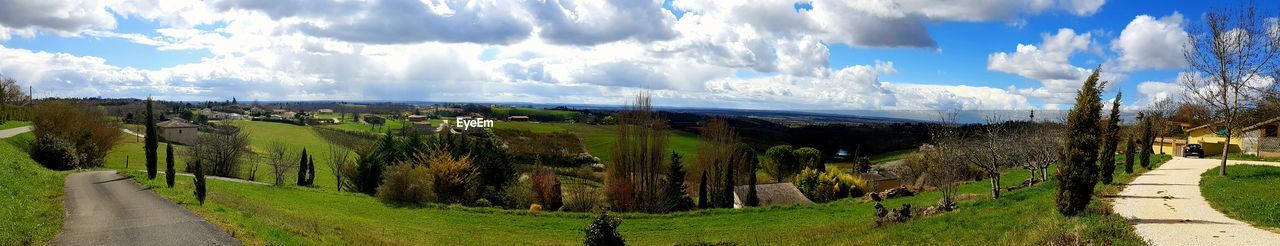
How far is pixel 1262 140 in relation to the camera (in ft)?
131

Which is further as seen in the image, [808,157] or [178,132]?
[178,132]

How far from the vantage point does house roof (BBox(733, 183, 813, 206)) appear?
41.8 metres

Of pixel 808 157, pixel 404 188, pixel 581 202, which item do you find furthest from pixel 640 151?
pixel 808 157

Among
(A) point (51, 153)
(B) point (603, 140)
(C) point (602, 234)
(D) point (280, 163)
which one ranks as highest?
(C) point (602, 234)

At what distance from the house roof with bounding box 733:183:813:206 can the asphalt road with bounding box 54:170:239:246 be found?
31129 millimetres

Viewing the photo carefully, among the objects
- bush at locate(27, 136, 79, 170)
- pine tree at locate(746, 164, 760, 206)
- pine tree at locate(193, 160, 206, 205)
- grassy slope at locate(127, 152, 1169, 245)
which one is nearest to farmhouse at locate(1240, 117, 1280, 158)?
grassy slope at locate(127, 152, 1169, 245)

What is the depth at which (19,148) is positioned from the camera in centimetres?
4162

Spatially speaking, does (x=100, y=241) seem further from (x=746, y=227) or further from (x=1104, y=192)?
(x=1104, y=192)

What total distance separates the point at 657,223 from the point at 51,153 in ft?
130

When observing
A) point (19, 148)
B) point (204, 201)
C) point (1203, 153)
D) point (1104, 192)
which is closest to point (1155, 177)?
point (1104, 192)

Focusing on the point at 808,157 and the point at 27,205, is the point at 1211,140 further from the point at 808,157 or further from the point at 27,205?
the point at 27,205

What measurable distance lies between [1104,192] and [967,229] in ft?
29.5

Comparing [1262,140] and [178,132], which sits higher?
[1262,140]

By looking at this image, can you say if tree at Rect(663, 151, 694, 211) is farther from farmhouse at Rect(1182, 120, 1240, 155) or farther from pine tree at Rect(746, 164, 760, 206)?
farmhouse at Rect(1182, 120, 1240, 155)
